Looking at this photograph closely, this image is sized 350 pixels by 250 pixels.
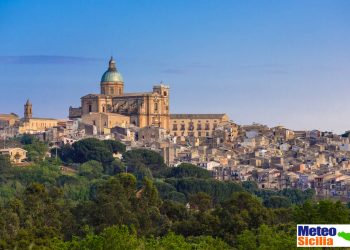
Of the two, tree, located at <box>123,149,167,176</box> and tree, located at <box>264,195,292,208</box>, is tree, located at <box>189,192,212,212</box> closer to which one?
tree, located at <box>264,195,292,208</box>

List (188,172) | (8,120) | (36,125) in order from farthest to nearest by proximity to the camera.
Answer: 1. (8,120)
2. (36,125)
3. (188,172)

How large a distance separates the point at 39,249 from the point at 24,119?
71.5 metres

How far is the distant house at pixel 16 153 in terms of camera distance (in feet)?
272

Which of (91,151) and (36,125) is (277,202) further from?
(36,125)

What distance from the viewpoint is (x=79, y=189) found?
6731 cm

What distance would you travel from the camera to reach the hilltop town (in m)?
86.7

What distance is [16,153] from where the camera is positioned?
8375 centimetres

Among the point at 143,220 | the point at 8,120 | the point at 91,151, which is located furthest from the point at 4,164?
the point at 143,220

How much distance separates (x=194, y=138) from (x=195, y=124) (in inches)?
126

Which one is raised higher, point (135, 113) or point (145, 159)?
point (135, 113)

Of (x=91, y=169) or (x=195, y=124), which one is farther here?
(x=195, y=124)

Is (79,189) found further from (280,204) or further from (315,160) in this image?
(315,160)

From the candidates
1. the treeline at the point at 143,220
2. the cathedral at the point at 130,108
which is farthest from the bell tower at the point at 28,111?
the treeline at the point at 143,220

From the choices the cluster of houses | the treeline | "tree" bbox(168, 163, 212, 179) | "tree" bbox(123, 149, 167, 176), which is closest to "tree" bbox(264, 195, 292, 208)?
the cluster of houses
